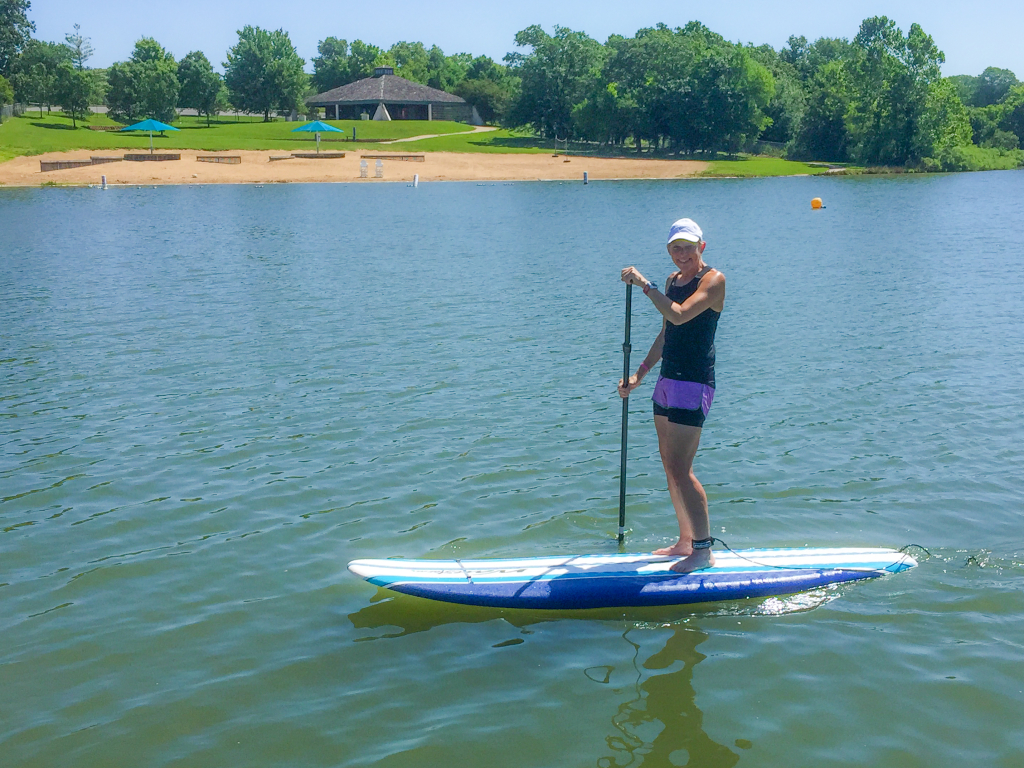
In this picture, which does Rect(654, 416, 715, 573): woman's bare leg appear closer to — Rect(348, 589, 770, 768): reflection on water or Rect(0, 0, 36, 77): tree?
Rect(348, 589, 770, 768): reflection on water

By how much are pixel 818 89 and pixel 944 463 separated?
3470 inches

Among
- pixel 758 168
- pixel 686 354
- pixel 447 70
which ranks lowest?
pixel 686 354

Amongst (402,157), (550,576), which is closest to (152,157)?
(402,157)

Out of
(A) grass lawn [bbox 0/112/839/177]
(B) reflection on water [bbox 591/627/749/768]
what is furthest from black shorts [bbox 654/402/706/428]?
(A) grass lawn [bbox 0/112/839/177]

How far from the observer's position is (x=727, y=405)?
41.0 feet

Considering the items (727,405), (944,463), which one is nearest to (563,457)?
(727,405)

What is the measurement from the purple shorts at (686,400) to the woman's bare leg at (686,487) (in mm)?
56

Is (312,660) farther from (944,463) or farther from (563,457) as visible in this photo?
(944,463)

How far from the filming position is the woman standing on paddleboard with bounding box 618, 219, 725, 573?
661cm

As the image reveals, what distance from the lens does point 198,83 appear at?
97.1 meters

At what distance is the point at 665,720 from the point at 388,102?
105986 mm

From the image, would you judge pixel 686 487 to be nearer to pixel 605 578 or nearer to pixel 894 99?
pixel 605 578

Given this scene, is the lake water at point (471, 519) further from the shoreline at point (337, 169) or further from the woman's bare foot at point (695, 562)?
the shoreline at point (337, 169)

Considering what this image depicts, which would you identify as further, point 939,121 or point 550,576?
A: point 939,121
